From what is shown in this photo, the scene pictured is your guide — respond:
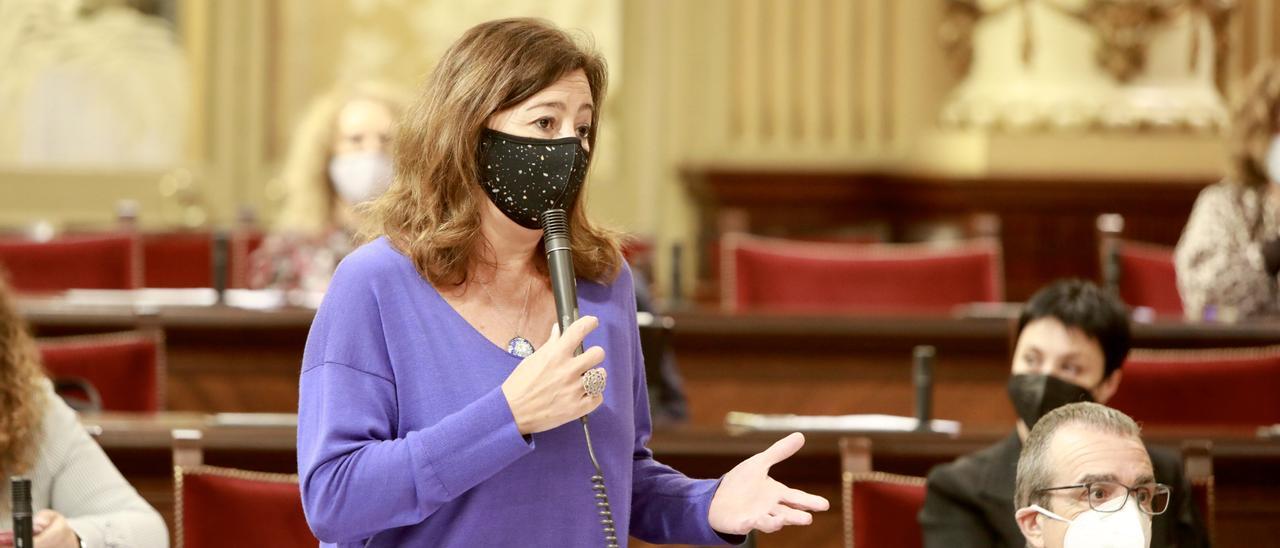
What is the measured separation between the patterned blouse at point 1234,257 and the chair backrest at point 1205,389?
1.01 m

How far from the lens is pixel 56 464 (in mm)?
2535

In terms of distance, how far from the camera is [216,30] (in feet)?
23.4

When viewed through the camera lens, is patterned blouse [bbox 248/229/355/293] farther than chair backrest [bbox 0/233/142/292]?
No

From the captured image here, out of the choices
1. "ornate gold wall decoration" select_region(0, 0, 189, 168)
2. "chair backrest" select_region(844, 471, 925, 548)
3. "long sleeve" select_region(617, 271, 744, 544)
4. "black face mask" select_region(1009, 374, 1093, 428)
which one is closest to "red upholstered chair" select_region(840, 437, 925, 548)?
"chair backrest" select_region(844, 471, 925, 548)

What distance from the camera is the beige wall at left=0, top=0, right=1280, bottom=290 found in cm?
705

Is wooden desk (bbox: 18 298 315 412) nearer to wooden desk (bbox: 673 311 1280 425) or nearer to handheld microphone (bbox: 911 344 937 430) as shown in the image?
wooden desk (bbox: 673 311 1280 425)

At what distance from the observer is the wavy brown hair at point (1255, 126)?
4.67m

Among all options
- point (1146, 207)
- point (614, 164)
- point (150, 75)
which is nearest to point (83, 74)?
point (150, 75)

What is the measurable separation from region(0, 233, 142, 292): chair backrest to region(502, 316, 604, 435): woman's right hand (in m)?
3.66

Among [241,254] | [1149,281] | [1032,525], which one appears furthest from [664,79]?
[1032,525]

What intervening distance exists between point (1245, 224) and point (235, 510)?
3.20 metres

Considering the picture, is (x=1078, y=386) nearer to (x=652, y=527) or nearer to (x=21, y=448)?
(x=652, y=527)

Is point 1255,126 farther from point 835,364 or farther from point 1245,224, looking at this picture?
point 835,364

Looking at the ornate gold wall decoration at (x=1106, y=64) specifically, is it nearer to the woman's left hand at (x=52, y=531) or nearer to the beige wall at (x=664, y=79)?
the beige wall at (x=664, y=79)
